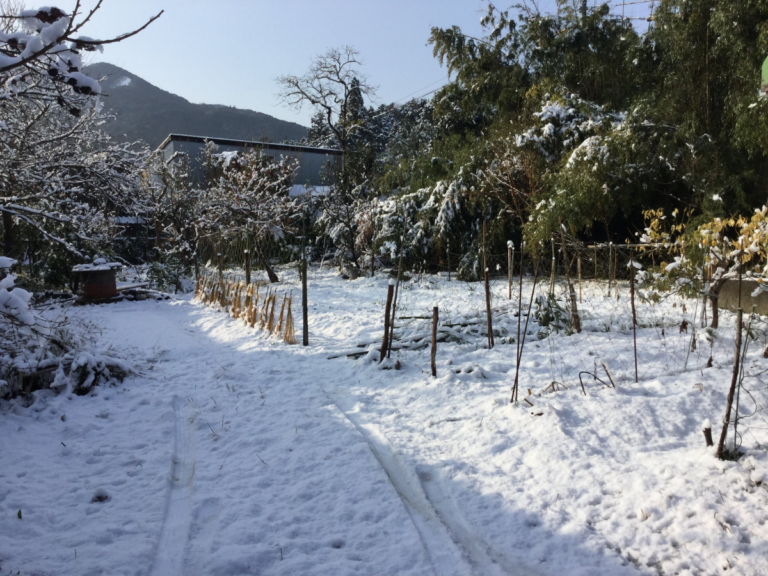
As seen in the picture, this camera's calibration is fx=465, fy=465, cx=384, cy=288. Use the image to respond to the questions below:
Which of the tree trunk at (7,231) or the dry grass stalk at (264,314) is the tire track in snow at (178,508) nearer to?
the dry grass stalk at (264,314)

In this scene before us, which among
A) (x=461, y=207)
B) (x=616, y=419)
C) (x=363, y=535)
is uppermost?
(x=461, y=207)

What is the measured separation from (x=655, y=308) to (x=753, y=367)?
2.74 metres

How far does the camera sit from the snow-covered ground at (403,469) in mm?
2219

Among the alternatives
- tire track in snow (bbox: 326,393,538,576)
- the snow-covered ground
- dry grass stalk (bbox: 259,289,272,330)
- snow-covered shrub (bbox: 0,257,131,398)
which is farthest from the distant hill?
tire track in snow (bbox: 326,393,538,576)

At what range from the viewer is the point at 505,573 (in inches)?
83.0

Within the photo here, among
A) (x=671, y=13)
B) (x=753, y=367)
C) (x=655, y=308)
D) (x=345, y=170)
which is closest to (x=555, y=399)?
(x=753, y=367)

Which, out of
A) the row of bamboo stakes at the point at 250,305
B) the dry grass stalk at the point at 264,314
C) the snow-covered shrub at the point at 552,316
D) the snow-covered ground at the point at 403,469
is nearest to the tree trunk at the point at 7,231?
the row of bamboo stakes at the point at 250,305

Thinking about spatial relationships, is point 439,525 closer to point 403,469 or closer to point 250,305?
point 403,469

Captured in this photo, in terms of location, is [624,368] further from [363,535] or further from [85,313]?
[85,313]

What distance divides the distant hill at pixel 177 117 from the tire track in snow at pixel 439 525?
134 feet

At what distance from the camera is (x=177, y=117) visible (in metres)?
44.7

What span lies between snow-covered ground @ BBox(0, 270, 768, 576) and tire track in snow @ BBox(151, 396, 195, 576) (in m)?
0.01

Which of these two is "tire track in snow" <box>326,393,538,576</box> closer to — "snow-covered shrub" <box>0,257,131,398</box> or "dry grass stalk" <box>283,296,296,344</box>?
"snow-covered shrub" <box>0,257,131,398</box>

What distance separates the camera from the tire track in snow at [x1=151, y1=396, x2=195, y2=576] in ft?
7.27
